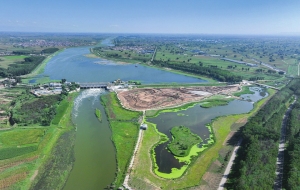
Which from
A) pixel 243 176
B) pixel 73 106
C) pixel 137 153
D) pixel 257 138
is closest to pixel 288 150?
pixel 257 138

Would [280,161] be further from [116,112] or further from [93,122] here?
[93,122]

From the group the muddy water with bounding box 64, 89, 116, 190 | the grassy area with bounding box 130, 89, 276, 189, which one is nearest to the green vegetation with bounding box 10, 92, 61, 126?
the muddy water with bounding box 64, 89, 116, 190

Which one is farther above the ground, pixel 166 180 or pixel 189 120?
pixel 189 120

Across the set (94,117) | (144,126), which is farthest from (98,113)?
(144,126)

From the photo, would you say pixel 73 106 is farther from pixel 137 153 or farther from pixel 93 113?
pixel 137 153

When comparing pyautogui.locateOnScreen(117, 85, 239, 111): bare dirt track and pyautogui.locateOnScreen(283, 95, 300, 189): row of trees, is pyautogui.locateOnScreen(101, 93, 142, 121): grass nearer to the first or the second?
pyautogui.locateOnScreen(117, 85, 239, 111): bare dirt track

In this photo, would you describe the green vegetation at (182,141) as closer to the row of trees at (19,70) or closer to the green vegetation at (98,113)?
the green vegetation at (98,113)
